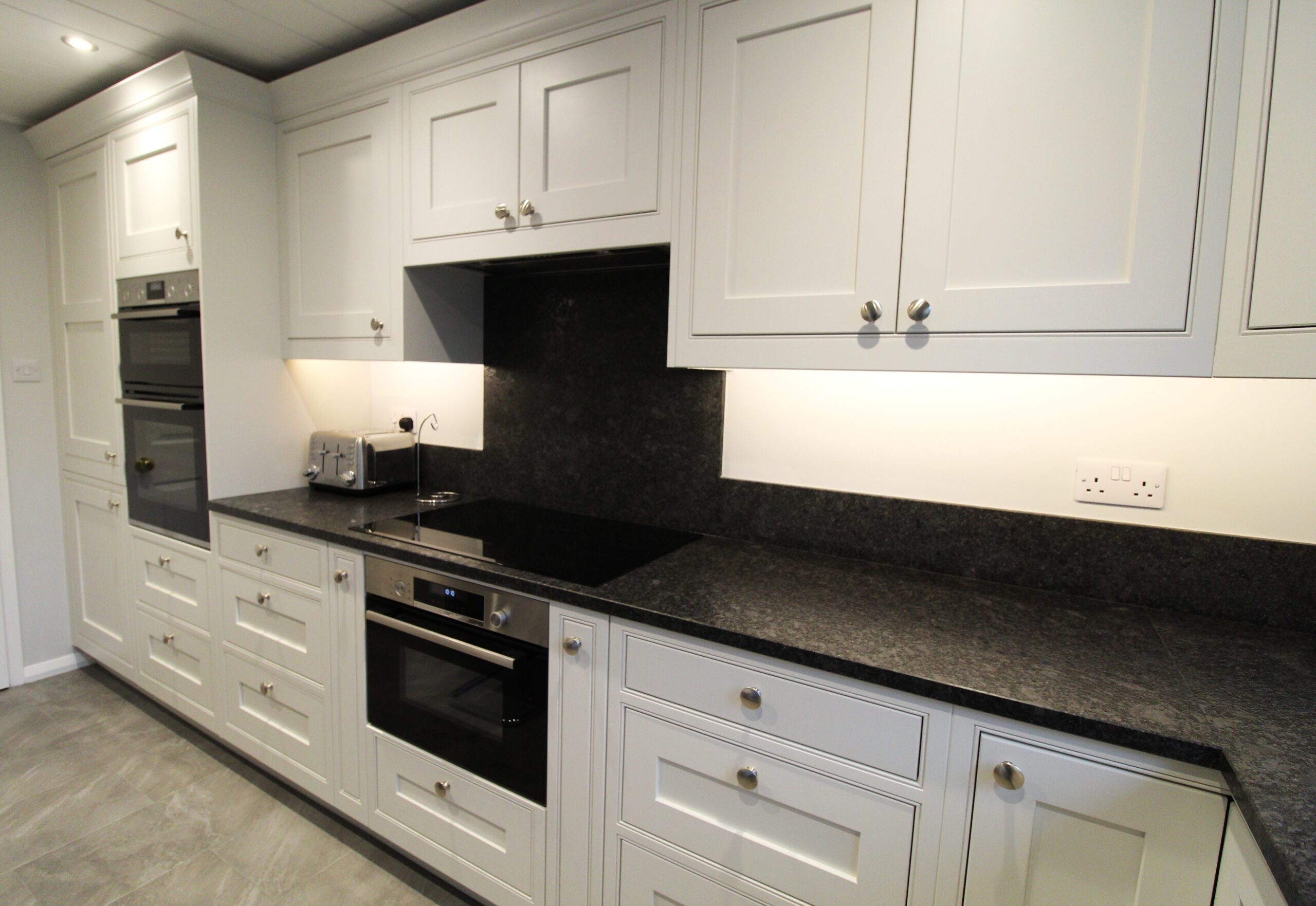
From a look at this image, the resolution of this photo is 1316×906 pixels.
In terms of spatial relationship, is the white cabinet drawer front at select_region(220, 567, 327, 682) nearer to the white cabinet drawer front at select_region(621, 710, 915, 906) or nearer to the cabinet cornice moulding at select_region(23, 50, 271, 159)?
the white cabinet drawer front at select_region(621, 710, 915, 906)

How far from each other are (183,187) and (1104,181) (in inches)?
100

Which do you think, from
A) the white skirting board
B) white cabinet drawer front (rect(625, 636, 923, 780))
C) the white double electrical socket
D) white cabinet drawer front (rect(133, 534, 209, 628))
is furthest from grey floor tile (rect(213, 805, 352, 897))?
the white double electrical socket

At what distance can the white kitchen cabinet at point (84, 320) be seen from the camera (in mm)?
2367

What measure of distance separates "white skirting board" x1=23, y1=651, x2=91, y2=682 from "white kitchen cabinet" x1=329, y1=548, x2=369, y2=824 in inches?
79.6

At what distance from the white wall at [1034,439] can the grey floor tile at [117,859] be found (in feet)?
6.44

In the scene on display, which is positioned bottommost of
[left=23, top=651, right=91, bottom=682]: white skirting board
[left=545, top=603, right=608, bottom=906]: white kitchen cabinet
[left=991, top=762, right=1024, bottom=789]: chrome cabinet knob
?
[left=23, top=651, right=91, bottom=682]: white skirting board

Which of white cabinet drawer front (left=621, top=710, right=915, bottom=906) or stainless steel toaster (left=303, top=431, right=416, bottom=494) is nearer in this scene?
white cabinet drawer front (left=621, top=710, right=915, bottom=906)

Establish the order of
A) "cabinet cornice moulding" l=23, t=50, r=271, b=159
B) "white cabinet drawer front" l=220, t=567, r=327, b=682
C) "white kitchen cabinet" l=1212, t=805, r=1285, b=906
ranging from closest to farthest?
"white kitchen cabinet" l=1212, t=805, r=1285, b=906, "white cabinet drawer front" l=220, t=567, r=327, b=682, "cabinet cornice moulding" l=23, t=50, r=271, b=159

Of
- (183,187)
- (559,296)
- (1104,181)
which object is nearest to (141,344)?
(183,187)

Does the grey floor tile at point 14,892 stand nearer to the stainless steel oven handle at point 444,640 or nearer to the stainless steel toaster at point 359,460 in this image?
the stainless steel oven handle at point 444,640

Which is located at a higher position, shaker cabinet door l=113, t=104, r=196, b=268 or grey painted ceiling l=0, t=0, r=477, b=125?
grey painted ceiling l=0, t=0, r=477, b=125

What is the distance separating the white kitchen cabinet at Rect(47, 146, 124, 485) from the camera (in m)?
2.37

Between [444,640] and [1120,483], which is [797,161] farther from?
[444,640]

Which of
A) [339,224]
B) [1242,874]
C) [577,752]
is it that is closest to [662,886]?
[577,752]
